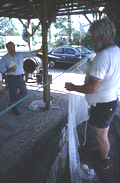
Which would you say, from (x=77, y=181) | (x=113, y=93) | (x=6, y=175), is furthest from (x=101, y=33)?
(x=6, y=175)

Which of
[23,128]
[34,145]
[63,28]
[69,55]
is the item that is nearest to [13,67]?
[23,128]

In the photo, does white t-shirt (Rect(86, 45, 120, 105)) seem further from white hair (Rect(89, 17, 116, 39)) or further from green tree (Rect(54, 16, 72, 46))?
green tree (Rect(54, 16, 72, 46))

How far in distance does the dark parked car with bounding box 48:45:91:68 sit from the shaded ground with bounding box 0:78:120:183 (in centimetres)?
562

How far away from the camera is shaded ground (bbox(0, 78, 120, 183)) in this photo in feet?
6.23

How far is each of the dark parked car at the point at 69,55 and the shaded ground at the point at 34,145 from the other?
562cm

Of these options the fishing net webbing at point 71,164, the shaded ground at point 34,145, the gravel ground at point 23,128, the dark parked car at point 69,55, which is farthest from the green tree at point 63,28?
the fishing net webbing at point 71,164

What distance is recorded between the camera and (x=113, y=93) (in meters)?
1.60

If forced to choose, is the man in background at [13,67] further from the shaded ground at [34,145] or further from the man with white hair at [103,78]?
the man with white hair at [103,78]

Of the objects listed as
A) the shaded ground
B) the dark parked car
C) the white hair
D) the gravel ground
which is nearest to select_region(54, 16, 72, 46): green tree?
the dark parked car

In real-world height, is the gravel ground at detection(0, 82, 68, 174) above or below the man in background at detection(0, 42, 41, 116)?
below

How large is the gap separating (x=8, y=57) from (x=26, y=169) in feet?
7.31

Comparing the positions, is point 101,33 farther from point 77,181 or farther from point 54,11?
point 54,11

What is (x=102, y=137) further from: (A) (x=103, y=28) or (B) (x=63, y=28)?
(B) (x=63, y=28)

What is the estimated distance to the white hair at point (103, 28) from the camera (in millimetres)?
1391
